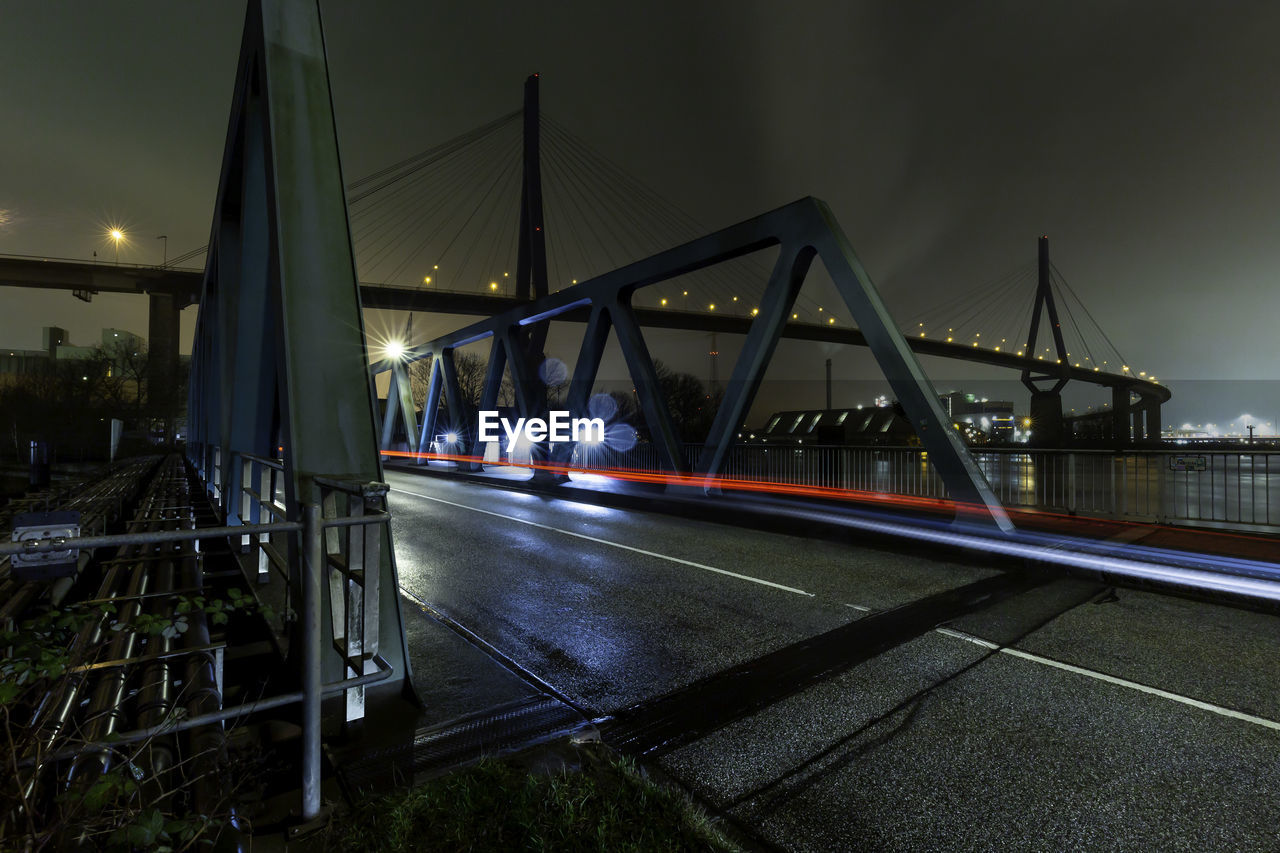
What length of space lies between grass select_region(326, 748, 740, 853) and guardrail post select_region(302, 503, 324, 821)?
17cm

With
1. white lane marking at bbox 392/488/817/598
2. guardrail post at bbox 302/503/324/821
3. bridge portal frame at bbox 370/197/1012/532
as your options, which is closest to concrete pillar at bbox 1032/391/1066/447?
bridge portal frame at bbox 370/197/1012/532

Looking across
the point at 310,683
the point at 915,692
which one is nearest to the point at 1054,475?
the point at 915,692

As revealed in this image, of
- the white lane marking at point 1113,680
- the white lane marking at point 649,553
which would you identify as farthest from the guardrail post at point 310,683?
the white lane marking at point 649,553

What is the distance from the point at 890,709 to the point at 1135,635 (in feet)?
10.3

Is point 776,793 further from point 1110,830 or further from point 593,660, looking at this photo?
point 593,660

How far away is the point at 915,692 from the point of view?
4.00 meters

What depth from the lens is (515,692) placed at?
3.96 meters

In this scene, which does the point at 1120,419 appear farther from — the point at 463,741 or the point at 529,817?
the point at 529,817

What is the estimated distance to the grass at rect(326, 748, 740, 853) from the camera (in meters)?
2.37

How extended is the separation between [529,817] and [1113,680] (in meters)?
4.27

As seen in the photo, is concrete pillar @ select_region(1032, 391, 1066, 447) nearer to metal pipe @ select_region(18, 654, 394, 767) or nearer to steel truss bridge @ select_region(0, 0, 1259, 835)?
steel truss bridge @ select_region(0, 0, 1259, 835)

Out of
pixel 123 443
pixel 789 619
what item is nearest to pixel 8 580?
pixel 789 619

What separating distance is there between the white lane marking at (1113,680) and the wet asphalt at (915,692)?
0.08ft

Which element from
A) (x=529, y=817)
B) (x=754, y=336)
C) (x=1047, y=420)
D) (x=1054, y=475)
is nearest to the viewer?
(x=529, y=817)
